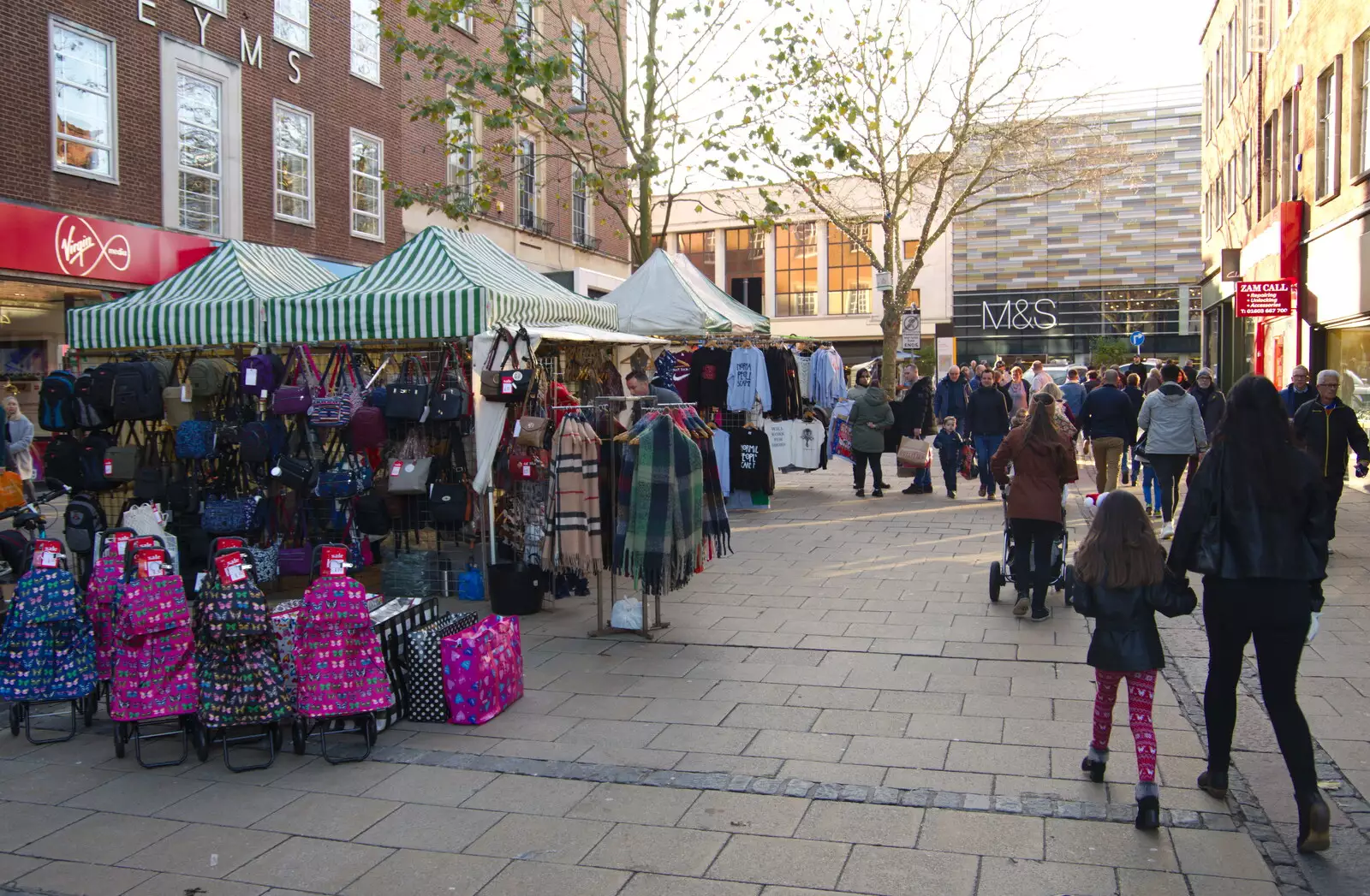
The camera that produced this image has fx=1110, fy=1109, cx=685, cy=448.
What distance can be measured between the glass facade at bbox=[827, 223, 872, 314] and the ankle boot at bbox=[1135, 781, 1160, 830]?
1923 inches

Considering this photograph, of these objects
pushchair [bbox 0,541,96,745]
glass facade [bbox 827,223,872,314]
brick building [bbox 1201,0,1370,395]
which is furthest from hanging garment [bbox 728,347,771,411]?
glass facade [bbox 827,223,872,314]

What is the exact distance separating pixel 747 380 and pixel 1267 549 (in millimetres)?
9545

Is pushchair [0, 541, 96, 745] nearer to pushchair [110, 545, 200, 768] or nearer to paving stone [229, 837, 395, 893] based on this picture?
pushchair [110, 545, 200, 768]

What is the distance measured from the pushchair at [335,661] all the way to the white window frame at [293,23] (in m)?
17.1

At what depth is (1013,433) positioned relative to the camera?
804 cm

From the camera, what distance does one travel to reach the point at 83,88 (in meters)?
16.1

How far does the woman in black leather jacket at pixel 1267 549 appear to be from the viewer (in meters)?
4.20

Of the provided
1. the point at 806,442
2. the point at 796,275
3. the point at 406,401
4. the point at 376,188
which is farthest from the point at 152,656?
the point at 796,275

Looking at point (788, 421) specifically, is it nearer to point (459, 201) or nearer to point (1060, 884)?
point (459, 201)

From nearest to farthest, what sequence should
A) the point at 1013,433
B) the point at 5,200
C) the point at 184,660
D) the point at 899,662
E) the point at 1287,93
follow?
1. the point at 184,660
2. the point at 899,662
3. the point at 1013,433
4. the point at 5,200
5. the point at 1287,93

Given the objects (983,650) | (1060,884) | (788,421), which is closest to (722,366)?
(788,421)

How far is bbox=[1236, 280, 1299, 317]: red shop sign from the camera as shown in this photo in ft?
60.2

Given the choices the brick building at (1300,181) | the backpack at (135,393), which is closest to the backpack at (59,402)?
the backpack at (135,393)

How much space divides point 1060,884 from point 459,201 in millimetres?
15677
